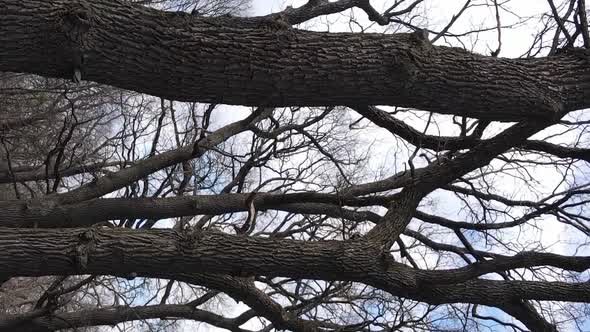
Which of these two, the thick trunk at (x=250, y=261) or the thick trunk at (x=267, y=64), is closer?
the thick trunk at (x=267, y=64)

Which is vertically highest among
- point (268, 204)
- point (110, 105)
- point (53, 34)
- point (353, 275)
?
point (110, 105)

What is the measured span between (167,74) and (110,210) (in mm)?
3058

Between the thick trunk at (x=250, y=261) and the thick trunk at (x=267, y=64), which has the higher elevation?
the thick trunk at (x=267, y=64)

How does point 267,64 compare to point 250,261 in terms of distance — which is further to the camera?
point 250,261

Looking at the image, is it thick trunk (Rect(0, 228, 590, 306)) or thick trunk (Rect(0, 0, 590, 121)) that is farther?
thick trunk (Rect(0, 228, 590, 306))

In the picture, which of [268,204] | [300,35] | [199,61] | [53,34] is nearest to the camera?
[53,34]

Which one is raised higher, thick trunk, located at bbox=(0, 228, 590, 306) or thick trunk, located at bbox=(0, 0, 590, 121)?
thick trunk, located at bbox=(0, 0, 590, 121)

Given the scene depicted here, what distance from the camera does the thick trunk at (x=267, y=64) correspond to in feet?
10.1

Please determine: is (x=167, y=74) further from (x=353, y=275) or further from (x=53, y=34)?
(x=353, y=275)

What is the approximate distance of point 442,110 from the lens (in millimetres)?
3701

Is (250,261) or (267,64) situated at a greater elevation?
(267,64)

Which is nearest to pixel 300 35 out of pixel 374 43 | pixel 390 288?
pixel 374 43

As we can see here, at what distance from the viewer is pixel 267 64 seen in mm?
3334

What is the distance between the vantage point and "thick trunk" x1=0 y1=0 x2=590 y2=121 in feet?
10.1
